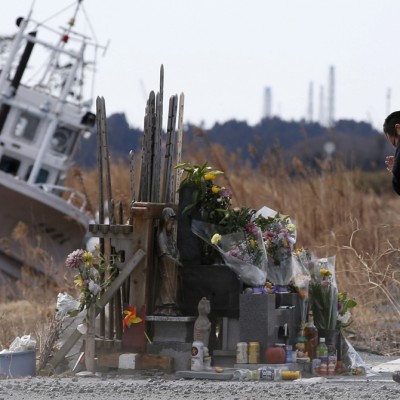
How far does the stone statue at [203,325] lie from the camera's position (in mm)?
11133

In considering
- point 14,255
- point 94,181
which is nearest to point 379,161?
point 94,181

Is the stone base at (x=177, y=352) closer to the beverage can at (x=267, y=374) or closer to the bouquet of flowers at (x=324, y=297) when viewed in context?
the beverage can at (x=267, y=374)

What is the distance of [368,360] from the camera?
13211 millimetres

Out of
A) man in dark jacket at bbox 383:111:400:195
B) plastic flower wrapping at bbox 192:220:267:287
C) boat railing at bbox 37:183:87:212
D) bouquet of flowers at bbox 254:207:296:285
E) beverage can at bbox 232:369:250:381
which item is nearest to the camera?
man in dark jacket at bbox 383:111:400:195

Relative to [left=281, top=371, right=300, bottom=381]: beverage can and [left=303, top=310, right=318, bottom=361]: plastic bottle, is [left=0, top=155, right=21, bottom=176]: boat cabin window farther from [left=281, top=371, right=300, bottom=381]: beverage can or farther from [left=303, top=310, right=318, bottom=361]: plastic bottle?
[left=281, top=371, right=300, bottom=381]: beverage can

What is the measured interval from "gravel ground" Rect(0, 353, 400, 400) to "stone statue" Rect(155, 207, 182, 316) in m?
0.57

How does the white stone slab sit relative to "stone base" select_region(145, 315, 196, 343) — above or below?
below

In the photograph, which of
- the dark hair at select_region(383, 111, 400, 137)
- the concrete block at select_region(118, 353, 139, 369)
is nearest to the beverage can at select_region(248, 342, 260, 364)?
the concrete block at select_region(118, 353, 139, 369)

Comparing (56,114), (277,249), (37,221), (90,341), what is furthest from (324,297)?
(37,221)

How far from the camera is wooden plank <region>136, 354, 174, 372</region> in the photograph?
11.2 metres

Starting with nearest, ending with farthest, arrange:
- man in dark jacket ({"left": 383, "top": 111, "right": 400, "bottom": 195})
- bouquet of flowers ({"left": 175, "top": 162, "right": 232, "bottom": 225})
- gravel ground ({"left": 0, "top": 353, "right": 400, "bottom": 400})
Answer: gravel ground ({"left": 0, "top": 353, "right": 400, "bottom": 400})
man in dark jacket ({"left": 383, "top": 111, "right": 400, "bottom": 195})
bouquet of flowers ({"left": 175, "top": 162, "right": 232, "bottom": 225})

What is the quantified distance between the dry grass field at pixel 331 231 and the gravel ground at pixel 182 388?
10.8 ft

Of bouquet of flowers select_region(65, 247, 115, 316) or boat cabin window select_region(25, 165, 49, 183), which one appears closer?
bouquet of flowers select_region(65, 247, 115, 316)

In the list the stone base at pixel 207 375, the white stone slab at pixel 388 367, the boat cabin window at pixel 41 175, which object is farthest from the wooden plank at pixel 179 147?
the boat cabin window at pixel 41 175
